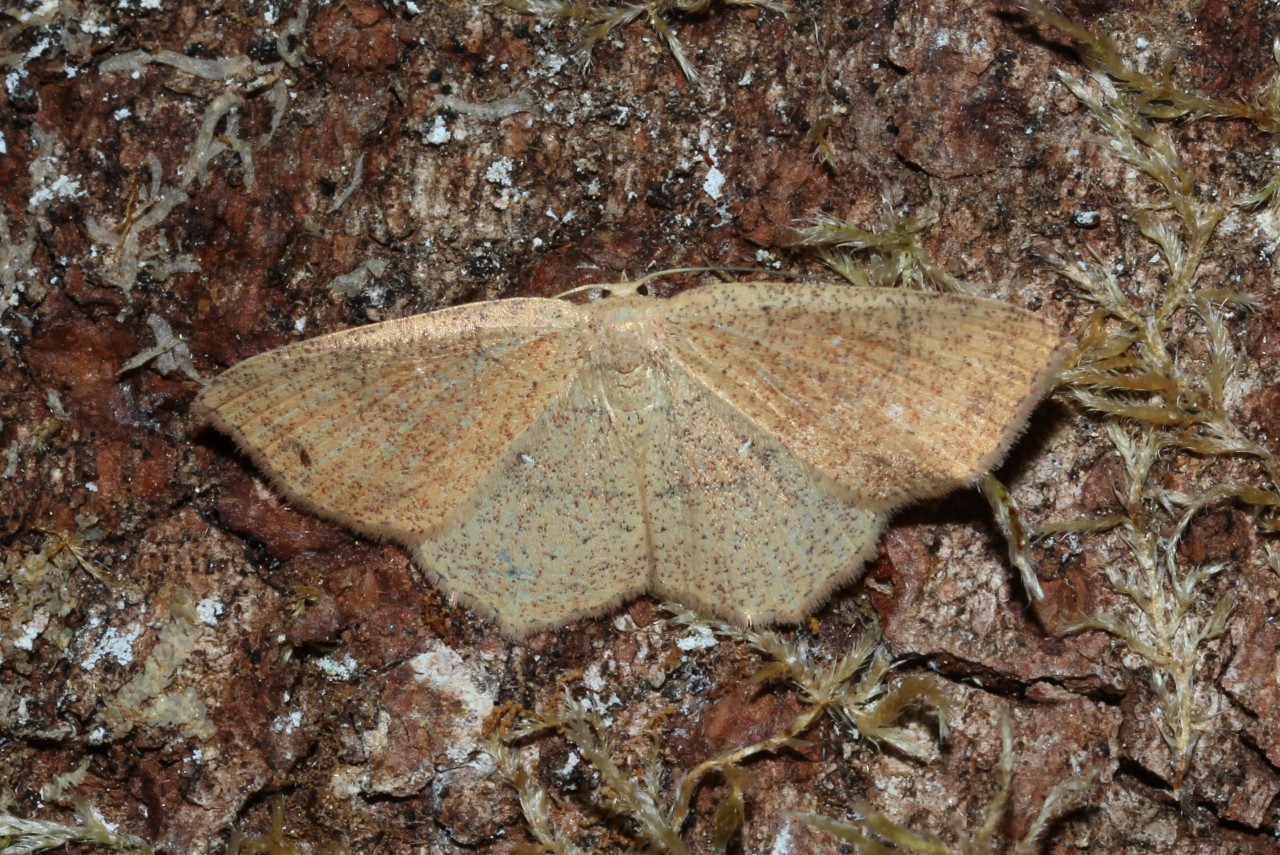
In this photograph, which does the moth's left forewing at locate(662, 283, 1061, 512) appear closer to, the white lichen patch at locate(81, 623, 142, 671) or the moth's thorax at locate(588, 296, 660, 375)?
the moth's thorax at locate(588, 296, 660, 375)

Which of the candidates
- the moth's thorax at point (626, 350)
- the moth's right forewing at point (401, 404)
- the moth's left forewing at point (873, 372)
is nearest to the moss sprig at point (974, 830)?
the moth's left forewing at point (873, 372)

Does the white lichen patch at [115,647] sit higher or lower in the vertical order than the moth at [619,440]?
lower

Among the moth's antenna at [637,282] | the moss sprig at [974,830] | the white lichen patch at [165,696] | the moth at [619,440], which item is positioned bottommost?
the moss sprig at [974,830]

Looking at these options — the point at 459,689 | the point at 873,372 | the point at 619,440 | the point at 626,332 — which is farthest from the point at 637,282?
the point at 459,689

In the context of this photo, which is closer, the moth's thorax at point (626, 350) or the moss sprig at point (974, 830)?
the moss sprig at point (974, 830)

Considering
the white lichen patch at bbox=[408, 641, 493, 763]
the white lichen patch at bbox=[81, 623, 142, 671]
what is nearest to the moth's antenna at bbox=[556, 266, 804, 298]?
the white lichen patch at bbox=[408, 641, 493, 763]

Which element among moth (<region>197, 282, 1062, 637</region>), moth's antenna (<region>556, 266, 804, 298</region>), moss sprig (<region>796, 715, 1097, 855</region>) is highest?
moth's antenna (<region>556, 266, 804, 298</region>)

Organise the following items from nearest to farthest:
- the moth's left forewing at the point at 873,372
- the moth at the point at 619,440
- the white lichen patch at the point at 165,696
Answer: the moth's left forewing at the point at 873,372, the moth at the point at 619,440, the white lichen patch at the point at 165,696

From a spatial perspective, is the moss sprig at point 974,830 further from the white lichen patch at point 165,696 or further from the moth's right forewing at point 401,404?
the white lichen patch at point 165,696

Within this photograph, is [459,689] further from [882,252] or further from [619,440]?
[882,252]
